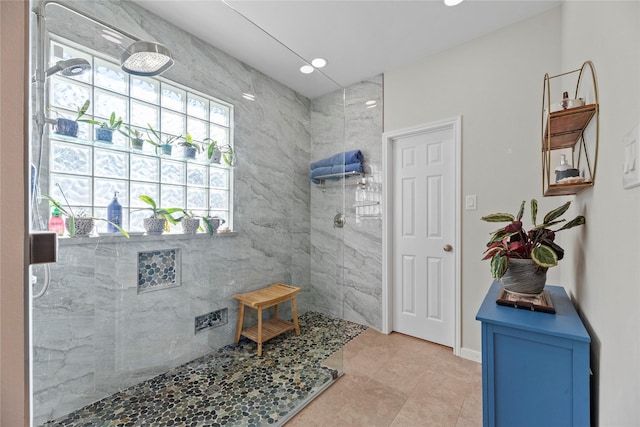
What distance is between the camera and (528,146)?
1927 mm

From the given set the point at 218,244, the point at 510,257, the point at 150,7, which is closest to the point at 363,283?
the point at 218,244

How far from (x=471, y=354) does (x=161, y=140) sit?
9.32 feet

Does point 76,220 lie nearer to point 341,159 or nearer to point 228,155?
point 228,155

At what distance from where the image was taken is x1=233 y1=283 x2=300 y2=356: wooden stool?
7.08 ft

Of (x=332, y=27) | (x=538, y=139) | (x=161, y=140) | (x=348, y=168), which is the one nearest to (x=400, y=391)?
(x=348, y=168)

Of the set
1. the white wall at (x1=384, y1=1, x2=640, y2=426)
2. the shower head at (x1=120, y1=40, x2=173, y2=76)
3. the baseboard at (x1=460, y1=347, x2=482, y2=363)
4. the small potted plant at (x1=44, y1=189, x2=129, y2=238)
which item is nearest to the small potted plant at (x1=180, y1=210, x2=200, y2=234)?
the small potted plant at (x1=44, y1=189, x2=129, y2=238)

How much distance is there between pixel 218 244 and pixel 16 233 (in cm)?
172

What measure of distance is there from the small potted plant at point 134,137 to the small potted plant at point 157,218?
1.05 feet

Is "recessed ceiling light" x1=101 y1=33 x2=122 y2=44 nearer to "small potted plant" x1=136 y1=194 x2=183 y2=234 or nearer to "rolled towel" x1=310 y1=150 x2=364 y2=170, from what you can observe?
"small potted plant" x1=136 y1=194 x2=183 y2=234

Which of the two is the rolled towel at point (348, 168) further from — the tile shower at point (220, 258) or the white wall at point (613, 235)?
the white wall at point (613, 235)

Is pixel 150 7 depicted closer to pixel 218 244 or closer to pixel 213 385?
pixel 218 244

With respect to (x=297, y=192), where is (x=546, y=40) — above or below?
above

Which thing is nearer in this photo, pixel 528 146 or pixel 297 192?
pixel 528 146

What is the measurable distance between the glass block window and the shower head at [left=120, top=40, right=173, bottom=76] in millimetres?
46
